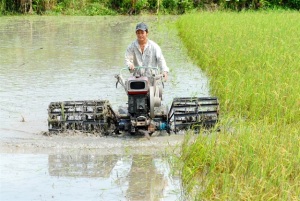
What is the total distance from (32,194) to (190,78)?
6778 mm

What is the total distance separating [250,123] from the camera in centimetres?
732

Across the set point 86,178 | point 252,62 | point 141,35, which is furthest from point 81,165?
point 252,62

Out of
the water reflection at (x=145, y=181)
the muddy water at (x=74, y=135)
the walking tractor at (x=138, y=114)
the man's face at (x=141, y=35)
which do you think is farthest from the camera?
the man's face at (x=141, y=35)

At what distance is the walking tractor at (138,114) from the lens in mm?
7547

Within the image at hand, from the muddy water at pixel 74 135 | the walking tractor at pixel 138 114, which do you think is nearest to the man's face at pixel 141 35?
the walking tractor at pixel 138 114

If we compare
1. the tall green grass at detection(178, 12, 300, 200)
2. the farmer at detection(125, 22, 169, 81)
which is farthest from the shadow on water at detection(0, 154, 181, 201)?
the farmer at detection(125, 22, 169, 81)

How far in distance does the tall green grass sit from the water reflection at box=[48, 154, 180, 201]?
0.22 metres

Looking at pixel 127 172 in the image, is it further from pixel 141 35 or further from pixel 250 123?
pixel 141 35

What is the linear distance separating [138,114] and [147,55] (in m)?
0.98

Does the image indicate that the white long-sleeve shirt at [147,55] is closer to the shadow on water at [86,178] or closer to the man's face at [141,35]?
the man's face at [141,35]

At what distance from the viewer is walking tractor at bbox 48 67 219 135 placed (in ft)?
24.8

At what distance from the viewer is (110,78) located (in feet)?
40.5

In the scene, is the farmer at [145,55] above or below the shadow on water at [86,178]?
above

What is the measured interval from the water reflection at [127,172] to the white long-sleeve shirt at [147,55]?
1604mm
